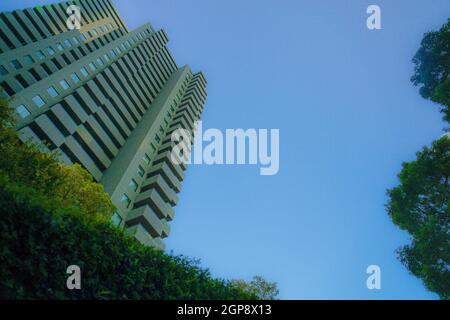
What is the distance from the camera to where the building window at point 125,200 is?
93.3 ft

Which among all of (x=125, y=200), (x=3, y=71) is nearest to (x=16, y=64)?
(x=3, y=71)

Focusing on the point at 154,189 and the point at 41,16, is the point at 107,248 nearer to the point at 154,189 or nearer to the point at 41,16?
the point at 154,189

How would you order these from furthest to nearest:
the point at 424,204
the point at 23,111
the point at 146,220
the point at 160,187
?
the point at 160,187 → the point at 146,220 → the point at 23,111 → the point at 424,204

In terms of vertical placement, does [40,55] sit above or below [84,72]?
above

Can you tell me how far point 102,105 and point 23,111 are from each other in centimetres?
976

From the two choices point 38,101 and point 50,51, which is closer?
point 38,101

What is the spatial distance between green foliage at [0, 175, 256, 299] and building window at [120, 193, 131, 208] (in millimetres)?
19055

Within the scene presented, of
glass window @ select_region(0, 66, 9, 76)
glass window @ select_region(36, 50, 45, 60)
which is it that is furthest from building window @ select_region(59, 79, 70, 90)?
glass window @ select_region(36, 50, 45, 60)

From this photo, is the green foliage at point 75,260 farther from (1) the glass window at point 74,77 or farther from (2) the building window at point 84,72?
(2) the building window at point 84,72

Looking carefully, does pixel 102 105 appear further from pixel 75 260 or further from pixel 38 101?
pixel 75 260

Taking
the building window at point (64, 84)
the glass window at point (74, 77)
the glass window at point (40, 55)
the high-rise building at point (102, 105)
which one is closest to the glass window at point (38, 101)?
the high-rise building at point (102, 105)

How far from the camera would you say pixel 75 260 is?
7.85 meters

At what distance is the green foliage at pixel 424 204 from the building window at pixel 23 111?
27086mm
